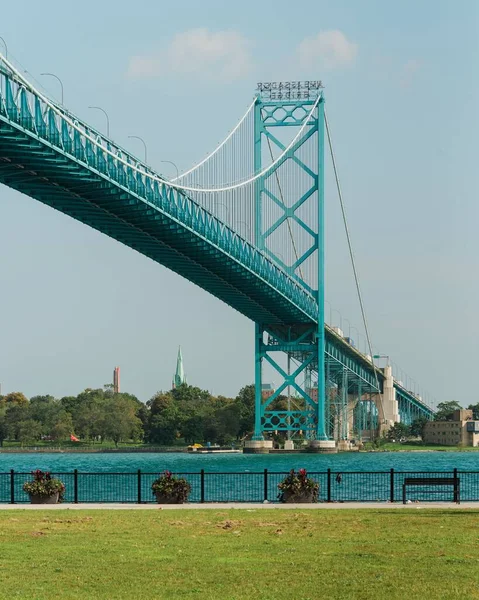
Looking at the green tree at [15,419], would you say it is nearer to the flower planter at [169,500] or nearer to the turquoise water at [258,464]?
the turquoise water at [258,464]

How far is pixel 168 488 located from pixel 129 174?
30684 millimetres

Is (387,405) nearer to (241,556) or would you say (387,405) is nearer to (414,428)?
(414,428)

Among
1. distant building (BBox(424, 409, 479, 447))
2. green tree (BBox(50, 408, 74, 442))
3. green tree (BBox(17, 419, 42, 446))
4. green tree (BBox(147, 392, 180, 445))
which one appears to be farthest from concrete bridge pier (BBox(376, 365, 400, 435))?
green tree (BBox(17, 419, 42, 446))

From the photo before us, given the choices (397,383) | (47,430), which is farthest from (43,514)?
(47,430)

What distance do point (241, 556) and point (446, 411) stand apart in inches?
6054

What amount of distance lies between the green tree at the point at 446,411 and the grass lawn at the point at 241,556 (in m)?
136

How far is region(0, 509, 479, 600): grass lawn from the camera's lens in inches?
529

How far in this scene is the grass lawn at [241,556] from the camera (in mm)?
13430

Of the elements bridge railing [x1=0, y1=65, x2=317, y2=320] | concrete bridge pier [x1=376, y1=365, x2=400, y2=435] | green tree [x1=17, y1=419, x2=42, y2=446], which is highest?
bridge railing [x1=0, y1=65, x2=317, y2=320]

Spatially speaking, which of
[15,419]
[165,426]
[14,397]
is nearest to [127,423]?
[165,426]

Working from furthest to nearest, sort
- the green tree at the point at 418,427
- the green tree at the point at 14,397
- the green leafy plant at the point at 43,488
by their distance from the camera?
1. the green tree at the point at 14,397
2. the green tree at the point at 418,427
3. the green leafy plant at the point at 43,488

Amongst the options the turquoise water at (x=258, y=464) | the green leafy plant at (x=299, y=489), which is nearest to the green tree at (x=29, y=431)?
the turquoise water at (x=258, y=464)

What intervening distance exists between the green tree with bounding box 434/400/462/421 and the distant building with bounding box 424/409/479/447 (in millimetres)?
10617

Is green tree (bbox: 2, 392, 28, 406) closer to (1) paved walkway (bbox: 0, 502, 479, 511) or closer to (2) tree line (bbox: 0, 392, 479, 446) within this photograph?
(2) tree line (bbox: 0, 392, 479, 446)
